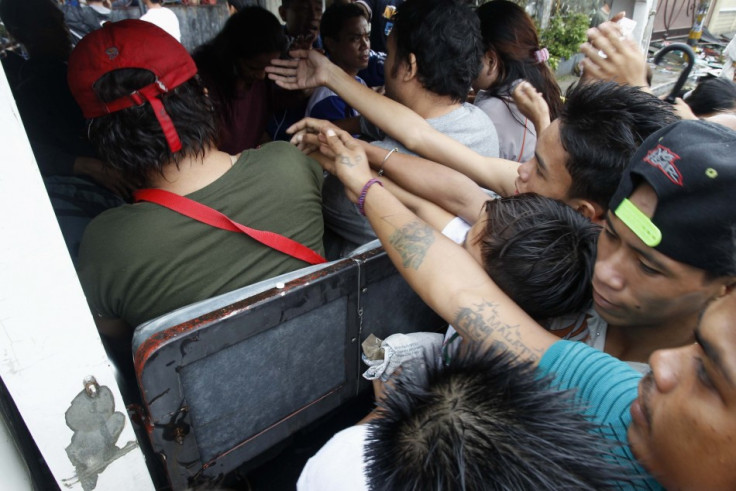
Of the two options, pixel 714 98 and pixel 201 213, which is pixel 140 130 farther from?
pixel 714 98

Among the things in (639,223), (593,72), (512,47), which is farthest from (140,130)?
(512,47)

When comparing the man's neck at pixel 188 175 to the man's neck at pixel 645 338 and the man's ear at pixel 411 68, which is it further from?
the man's neck at pixel 645 338

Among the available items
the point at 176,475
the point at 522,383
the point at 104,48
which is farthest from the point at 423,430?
the point at 104,48

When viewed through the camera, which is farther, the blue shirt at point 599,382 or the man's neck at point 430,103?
the man's neck at point 430,103

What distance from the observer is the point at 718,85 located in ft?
9.70

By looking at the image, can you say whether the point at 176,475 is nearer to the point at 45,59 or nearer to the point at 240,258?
the point at 240,258

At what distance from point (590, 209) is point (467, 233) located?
0.44 metres

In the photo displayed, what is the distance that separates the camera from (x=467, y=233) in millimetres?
1507

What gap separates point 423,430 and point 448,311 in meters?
0.53

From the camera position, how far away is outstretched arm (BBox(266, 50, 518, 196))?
180 cm

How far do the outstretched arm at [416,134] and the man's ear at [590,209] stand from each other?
335mm


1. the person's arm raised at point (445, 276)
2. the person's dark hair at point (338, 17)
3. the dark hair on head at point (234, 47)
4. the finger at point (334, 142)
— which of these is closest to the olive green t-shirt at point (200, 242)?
the finger at point (334, 142)

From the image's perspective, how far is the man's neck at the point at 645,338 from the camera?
1138mm

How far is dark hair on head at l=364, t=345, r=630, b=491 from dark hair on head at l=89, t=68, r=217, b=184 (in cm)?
104
